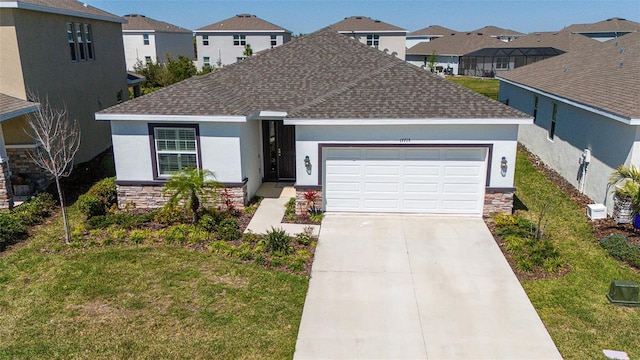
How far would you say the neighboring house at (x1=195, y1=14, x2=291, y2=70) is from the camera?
53.7 m

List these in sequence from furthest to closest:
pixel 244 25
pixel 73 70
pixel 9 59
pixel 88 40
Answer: pixel 244 25 < pixel 88 40 < pixel 73 70 < pixel 9 59

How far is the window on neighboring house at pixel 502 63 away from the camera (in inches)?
2172

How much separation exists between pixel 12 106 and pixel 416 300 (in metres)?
12.7

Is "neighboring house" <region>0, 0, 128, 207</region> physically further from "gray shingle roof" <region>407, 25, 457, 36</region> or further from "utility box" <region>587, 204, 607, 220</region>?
"gray shingle roof" <region>407, 25, 457, 36</region>

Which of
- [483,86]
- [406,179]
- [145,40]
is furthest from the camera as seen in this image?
[145,40]

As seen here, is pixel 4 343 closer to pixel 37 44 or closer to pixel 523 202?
pixel 37 44

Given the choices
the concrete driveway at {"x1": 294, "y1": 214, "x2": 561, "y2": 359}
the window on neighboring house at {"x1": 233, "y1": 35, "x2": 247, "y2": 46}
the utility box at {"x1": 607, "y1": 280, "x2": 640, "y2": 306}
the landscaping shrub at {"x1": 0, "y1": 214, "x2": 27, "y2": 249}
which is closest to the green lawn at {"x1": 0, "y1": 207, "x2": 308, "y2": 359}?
the landscaping shrub at {"x1": 0, "y1": 214, "x2": 27, "y2": 249}

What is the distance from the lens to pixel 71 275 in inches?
401

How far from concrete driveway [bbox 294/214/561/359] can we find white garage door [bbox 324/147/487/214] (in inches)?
38.6

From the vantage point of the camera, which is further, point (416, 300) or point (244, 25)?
point (244, 25)

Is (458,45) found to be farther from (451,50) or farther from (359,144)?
(359,144)

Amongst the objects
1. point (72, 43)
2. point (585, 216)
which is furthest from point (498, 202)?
point (72, 43)

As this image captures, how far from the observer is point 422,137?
13023mm

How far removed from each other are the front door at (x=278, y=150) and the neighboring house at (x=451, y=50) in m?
47.5
